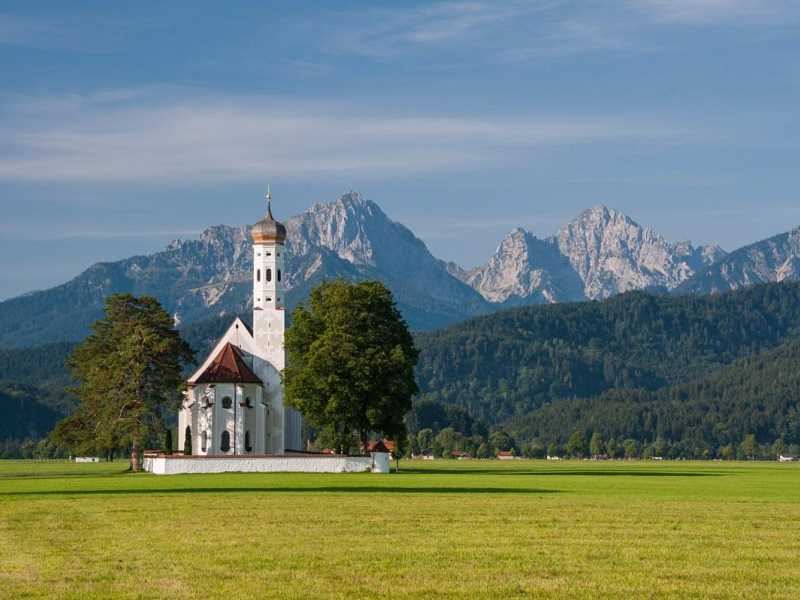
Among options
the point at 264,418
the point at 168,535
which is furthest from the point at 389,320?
the point at 168,535

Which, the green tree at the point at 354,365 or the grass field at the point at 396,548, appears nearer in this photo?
the grass field at the point at 396,548

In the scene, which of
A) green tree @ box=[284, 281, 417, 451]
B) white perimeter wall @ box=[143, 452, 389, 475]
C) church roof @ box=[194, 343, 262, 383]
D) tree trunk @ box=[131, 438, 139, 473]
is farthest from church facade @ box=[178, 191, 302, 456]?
green tree @ box=[284, 281, 417, 451]

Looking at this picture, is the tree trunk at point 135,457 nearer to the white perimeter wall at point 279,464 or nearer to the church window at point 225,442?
the church window at point 225,442

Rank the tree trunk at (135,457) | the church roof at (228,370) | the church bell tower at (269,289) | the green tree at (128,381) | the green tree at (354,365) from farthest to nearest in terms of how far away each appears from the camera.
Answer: the church bell tower at (269,289)
the church roof at (228,370)
the tree trunk at (135,457)
the green tree at (128,381)
the green tree at (354,365)

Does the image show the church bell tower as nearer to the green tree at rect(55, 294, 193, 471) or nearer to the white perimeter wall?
the green tree at rect(55, 294, 193, 471)

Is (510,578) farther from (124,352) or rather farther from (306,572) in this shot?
(124,352)

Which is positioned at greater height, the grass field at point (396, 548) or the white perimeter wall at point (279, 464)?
the white perimeter wall at point (279, 464)

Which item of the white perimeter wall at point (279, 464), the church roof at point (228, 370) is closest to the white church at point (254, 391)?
the church roof at point (228, 370)

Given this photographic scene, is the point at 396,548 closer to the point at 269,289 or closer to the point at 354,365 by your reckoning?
the point at 354,365

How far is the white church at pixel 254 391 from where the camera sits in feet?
404

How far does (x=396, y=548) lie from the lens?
34.8m

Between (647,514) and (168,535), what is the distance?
18154mm

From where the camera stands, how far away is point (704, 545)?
119 ft

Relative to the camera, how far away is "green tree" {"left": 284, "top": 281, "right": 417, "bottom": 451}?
105 m
